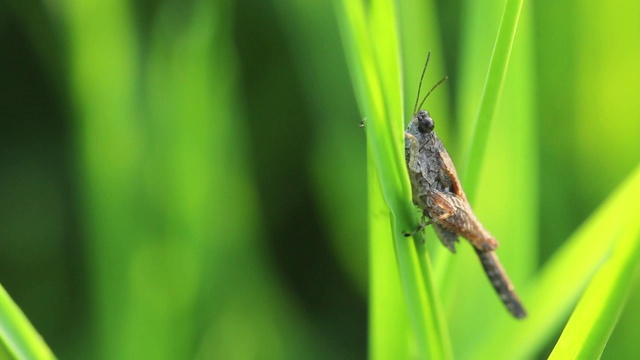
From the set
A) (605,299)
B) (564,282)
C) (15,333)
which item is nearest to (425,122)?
(564,282)

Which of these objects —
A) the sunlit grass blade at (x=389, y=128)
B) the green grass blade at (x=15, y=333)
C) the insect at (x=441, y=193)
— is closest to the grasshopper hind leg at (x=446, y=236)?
the insect at (x=441, y=193)

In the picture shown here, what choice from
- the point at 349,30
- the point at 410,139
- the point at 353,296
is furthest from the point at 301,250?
the point at 349,30

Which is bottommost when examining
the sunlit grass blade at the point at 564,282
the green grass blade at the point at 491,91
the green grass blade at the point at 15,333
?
the sunlit grass blade at the point at 564,282

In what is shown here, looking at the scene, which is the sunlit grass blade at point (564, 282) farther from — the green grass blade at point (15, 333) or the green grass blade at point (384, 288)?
the green grass blade at point (15, 333)

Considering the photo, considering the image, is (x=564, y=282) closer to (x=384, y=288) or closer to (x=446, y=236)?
(x=446, y=236)

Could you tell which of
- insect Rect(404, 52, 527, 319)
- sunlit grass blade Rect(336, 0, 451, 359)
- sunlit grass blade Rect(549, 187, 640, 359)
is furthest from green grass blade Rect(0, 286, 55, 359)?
insect Rect(404, 52, 527, 319)

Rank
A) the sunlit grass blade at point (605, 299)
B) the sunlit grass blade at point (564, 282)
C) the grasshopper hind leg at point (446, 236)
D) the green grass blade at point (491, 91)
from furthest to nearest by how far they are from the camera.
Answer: the grasshopper hind leg at point (446, 236) < the sunlit grass blade at point (564, 282) < the green grass blade at point (491, 91) < the sunlit grass blade at point (605, 299)

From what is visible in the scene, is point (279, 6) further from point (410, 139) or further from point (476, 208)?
point (476, 208)
